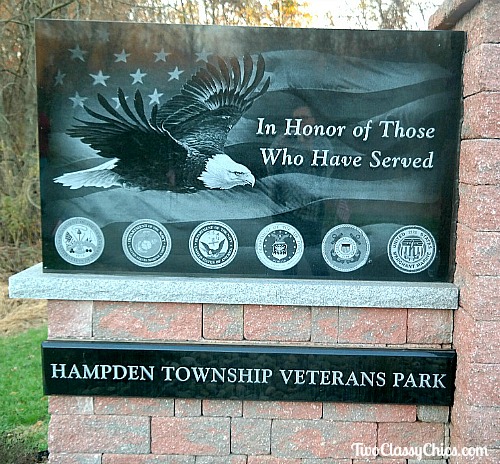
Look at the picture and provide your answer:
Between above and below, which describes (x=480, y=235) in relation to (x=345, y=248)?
above

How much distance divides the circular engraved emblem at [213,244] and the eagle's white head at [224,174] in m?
0.20

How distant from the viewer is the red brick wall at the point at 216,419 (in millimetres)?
2965

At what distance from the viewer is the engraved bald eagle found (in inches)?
Result: 115

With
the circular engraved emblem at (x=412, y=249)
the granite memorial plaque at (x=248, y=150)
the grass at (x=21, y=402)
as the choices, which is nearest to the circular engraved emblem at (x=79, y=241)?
the granite memorial plaque at (x=248, y=150)

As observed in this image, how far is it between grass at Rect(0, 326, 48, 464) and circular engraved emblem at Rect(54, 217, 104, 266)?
130 centimetres

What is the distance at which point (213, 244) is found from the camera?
2.99 metres

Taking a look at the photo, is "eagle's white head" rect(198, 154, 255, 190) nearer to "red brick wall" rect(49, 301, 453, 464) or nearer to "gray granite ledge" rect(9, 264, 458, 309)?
"gray granite ledge" rect(9, 264, 458, 309)

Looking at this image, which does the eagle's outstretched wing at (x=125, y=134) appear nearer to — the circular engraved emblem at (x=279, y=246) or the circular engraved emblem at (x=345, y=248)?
the circular engraved emblem at (x=279, y=246)

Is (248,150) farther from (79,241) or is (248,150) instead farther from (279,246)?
(79,241)

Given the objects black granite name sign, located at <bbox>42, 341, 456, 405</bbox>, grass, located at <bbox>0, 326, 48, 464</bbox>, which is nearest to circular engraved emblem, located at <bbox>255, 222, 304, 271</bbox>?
black granite name sign, located at <bbox>42, 341, 456, 405</bbox>

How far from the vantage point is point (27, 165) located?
28.6 ft

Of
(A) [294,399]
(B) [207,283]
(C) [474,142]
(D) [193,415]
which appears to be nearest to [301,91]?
(C) [474,142]

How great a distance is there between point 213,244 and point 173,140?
555mm

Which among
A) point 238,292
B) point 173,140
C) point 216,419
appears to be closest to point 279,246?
point 238,292
